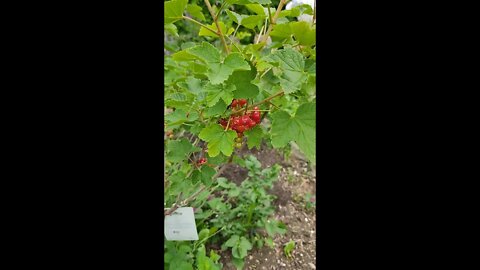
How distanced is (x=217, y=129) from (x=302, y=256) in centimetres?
103

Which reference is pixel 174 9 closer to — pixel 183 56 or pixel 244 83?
pixel 183 56

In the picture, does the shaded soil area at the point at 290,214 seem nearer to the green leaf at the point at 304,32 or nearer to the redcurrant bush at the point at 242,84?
the redcurrant bush at the point at 242,84

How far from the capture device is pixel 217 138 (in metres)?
0.79

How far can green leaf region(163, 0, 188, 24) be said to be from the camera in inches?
28.0

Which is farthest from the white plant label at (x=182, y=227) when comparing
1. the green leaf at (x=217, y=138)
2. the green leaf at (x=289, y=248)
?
the green leaf at (x=289, y=248)

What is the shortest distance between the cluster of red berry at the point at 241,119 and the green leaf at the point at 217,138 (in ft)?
0.09

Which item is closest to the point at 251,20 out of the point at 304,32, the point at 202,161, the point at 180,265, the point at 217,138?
the point at 304,32

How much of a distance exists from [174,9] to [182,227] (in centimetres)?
53

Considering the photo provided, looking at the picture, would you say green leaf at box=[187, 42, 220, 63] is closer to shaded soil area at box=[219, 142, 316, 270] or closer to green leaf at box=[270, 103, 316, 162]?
green leaf at box=[270, 103, 316, 162]

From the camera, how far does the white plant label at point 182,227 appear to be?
0.93m

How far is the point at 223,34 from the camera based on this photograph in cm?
80

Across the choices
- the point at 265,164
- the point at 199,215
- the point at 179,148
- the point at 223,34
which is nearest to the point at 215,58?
the point at 223,34

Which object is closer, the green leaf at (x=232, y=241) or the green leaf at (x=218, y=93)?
the green leaf at (x=218, y=93)

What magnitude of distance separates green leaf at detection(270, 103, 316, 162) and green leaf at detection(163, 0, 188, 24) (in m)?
0.28
